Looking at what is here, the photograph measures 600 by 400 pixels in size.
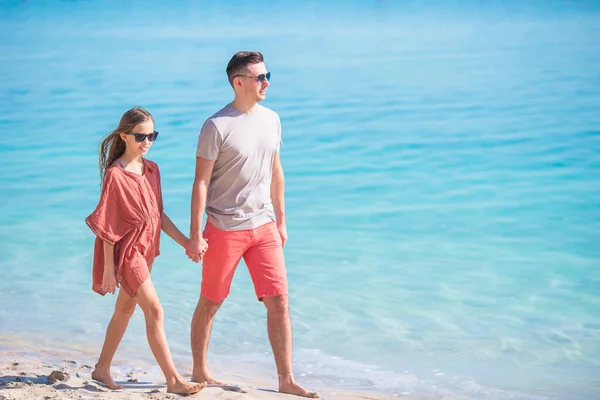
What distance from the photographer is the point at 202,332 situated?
14.9 ft

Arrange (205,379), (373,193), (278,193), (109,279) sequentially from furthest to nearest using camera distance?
(373,193) → (278,193) → (205,379) → (109,279)

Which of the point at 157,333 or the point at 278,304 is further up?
the point at 278,304

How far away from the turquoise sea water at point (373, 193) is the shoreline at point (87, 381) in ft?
0.57

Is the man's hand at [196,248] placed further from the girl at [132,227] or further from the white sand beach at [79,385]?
the white sand beach at [79,385]

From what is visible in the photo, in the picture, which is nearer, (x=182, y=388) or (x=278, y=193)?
(x=182, y=388)

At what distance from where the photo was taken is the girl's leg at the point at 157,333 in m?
4.11

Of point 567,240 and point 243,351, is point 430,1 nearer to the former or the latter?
point 567,240

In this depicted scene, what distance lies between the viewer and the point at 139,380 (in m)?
4.84

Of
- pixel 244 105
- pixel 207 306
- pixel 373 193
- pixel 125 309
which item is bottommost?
pixel 125 309

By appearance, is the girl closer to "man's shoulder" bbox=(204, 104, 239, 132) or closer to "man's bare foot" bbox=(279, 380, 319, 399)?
"man's shoulder" bbox=(204, 104, 239, 132)

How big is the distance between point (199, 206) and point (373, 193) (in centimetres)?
663

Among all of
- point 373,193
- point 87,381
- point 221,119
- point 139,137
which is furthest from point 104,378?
point 373,193

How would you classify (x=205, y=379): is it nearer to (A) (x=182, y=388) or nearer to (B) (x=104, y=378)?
(A) (x=182, y=388)

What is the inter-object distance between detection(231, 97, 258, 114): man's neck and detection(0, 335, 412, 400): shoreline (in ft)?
4.19
